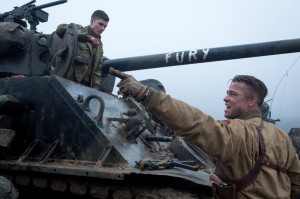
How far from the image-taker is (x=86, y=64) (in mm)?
4523

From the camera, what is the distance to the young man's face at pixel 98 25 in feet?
16.0

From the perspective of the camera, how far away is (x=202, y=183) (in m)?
2.52

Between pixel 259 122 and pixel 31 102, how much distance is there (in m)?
2.51

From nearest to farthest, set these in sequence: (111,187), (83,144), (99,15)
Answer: (111,187) → (83,144) → (99,15)

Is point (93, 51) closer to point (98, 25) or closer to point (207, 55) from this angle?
point (98, 25)

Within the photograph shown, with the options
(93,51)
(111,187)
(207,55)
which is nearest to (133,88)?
(111,187)

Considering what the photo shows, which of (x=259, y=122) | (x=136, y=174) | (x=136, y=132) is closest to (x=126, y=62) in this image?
(x=136, y=132)

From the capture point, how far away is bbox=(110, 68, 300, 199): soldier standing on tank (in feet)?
5.81

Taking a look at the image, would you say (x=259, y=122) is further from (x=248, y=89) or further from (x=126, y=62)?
(x=126, y=62)

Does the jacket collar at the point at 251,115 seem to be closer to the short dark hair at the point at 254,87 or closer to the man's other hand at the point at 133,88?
the short dark hair at the point at 254,87

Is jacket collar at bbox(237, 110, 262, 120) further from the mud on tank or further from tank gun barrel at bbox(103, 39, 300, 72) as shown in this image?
tank gun barrel at bbox(103, 39, 300, 72)

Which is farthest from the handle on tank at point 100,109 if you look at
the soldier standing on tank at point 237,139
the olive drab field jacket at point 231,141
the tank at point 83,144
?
the olive drab field jacket at point 231,141

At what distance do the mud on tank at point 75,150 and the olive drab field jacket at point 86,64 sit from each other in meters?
0.40

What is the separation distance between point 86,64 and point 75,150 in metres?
1.89
